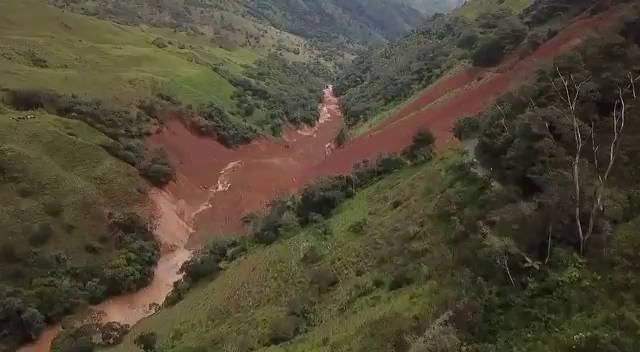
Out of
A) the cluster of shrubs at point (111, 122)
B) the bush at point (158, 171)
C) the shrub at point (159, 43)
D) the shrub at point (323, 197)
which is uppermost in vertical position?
the shrub at point (159, 43)

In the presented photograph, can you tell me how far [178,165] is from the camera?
7156cm

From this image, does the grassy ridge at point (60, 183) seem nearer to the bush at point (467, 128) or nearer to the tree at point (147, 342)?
the tree at point (147, 342)

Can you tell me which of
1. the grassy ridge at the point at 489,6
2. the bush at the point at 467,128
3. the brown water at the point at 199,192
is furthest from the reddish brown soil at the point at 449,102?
the grassy ridge at the point at 489,6

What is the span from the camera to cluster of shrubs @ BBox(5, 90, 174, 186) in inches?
2525

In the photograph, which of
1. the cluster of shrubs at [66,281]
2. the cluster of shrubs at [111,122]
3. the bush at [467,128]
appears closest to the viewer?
the bush at [467,128]

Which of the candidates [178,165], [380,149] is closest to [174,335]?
[380,149]

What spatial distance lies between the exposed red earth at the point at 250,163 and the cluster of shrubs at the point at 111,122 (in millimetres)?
2241

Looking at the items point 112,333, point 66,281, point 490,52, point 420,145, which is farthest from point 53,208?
point 490,52

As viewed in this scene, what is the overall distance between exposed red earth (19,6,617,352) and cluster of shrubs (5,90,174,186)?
2.24m

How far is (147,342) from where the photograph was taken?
1384 inches

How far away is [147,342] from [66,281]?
1491cm

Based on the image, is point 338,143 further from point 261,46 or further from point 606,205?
point 261,46

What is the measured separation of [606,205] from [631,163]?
4359 millimetres

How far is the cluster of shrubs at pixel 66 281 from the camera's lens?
141 ft
